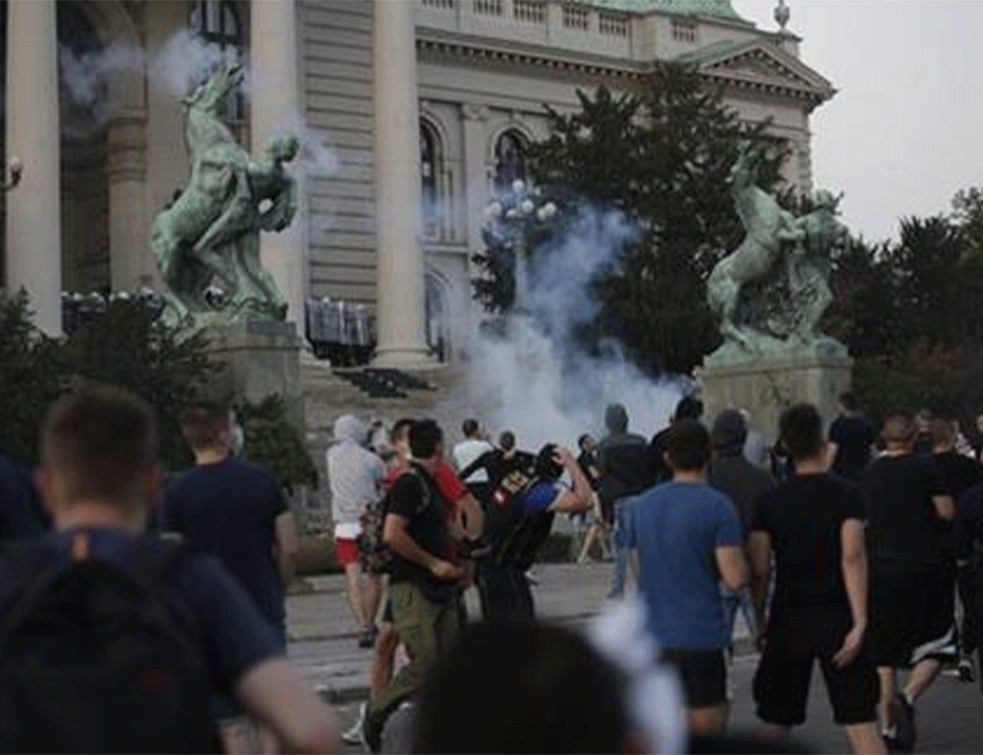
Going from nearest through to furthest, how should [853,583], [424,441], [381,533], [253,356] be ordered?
[853,583] < [424,441] < [381,533] < [253,356]

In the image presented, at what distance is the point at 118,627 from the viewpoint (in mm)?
3484

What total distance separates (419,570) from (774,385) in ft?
69.8

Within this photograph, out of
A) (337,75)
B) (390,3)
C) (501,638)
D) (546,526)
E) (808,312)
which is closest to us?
(501,638)

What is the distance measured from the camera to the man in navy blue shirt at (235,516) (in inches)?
317

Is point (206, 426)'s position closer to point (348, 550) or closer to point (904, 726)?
point (904, 726)

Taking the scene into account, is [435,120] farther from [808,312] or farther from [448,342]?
[808,312]

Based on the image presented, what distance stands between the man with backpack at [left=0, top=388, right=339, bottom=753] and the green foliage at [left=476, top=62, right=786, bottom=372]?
45.4m

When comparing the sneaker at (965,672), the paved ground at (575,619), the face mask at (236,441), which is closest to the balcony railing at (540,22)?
the paved ground at (575,619)

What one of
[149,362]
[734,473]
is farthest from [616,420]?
[149,362]

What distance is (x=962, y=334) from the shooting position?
6216cm

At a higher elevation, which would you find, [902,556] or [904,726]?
[902,556]

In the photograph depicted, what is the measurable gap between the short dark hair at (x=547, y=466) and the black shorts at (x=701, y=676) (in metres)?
3.96

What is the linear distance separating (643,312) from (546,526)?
1480 inches

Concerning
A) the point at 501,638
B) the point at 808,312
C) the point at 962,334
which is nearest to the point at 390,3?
the point at 808,312
